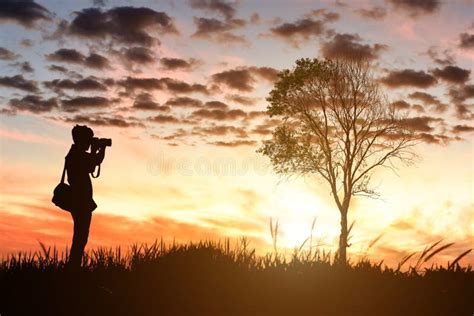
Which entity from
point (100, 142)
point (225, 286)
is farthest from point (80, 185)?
point (225, 286)

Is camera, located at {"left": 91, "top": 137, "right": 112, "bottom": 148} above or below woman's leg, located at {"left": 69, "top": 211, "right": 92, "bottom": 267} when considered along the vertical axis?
above

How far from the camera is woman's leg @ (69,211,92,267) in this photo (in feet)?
40.8

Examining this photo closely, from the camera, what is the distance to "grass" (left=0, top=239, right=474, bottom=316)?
36.1 ft

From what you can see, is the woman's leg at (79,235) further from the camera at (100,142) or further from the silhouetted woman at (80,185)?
the camera at (100,142)

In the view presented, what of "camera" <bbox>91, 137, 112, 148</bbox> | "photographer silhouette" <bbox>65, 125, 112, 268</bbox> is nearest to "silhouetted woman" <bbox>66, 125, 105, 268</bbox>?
"photographer silhouette" <bbox>65, 125, 112, 268</bbox>

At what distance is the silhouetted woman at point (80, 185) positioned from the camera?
12.4 metres

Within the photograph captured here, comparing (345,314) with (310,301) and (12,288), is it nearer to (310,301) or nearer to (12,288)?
(310,301)

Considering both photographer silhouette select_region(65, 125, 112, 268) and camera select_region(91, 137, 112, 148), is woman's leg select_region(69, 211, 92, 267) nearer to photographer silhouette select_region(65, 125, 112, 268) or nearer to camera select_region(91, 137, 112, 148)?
photographer silhouette select_region(65, 125, 112, 268)

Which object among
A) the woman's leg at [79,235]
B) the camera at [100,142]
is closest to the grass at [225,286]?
the woman's leg at [79,235]

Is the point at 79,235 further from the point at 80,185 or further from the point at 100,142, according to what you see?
the point at 100,142

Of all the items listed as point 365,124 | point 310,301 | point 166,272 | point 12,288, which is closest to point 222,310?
point 310,301

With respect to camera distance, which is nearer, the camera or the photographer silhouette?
the photographer silhouette

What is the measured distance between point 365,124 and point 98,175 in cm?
2199

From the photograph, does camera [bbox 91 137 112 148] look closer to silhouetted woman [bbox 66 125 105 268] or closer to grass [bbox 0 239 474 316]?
silhouetted woman [bbox 66 125 105 268]
